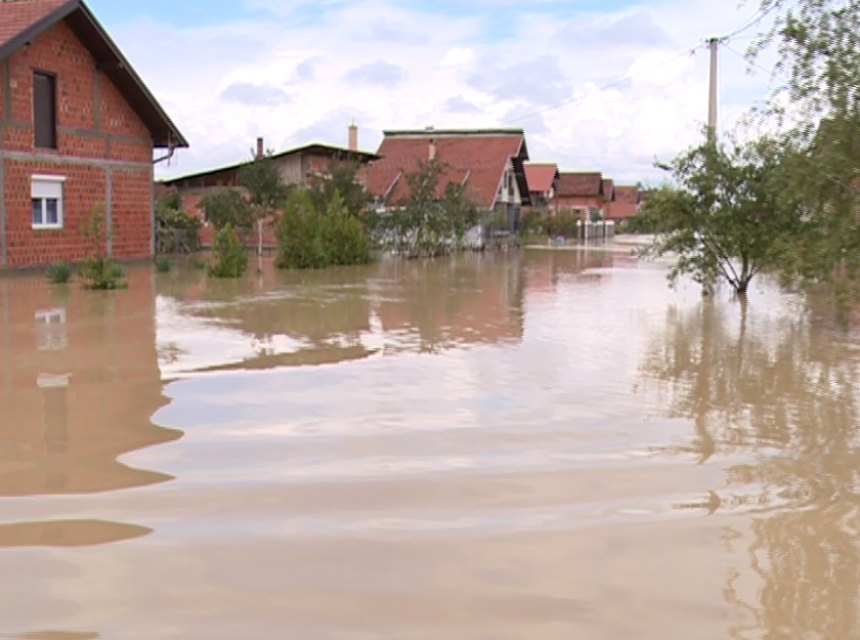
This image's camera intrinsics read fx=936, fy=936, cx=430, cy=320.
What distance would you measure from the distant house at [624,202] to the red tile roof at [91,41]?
72519mm

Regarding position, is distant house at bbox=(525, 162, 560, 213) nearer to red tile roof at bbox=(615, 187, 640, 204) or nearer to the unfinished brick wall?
red tile roof at bbox=(615, 187, 640, 204)

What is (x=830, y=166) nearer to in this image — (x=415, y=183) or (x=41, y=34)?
(x=41, y=34)

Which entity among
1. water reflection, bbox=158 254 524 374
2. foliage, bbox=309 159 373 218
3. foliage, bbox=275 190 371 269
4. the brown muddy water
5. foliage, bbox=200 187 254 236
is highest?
foliage, bbox=309 159 373 218

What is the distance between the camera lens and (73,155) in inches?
984

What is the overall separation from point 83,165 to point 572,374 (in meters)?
19.6

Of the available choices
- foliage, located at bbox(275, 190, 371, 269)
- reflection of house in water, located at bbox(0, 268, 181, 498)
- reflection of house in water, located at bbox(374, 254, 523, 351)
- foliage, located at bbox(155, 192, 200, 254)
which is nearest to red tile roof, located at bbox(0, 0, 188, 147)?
foliage, located at bbox(275, 190, 371, 269)

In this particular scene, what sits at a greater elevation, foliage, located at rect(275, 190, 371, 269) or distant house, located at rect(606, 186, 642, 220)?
distant house, located at rect(606, 186, 642, 220)

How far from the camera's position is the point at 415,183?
3600 centimetres

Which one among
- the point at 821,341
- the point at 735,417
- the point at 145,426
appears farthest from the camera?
the point at 821,341

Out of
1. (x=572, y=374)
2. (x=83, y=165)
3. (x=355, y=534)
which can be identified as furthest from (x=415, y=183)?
(x=355, y=534)

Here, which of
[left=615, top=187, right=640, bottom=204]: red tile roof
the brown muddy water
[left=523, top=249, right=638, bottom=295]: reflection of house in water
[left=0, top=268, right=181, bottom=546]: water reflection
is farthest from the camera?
[left=615, top=187, right=640, bottom=204]: red tile roof

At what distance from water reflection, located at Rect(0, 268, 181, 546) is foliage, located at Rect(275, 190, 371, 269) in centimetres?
1236

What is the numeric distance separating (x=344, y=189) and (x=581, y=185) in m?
54.7

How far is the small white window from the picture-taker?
78.4ft
